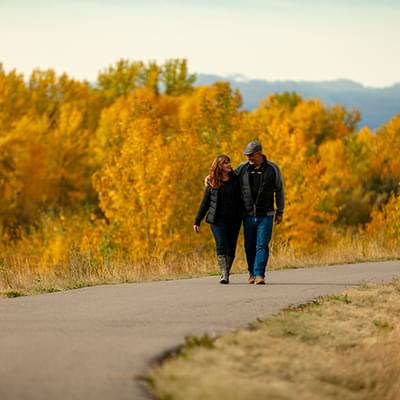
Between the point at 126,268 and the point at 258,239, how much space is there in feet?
10.4

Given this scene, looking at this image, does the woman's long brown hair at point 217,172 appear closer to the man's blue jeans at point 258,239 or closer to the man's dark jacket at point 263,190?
the man's dark jacket at point 263,190

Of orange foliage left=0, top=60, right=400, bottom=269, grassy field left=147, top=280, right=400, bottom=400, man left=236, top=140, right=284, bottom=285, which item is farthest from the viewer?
orange foliage left=0, top=60, right=400, bottom=269

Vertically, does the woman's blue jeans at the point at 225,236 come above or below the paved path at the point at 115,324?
above

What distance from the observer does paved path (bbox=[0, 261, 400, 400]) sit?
23.7 feet

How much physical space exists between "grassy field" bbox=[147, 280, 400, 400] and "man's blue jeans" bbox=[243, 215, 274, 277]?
3512 mm

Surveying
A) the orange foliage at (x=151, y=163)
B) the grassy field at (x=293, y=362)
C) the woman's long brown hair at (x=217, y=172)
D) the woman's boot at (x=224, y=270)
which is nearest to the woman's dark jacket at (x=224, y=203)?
the woman's long brown hair at (x=217, y=172)

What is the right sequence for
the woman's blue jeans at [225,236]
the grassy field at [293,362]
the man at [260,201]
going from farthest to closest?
the woman's blue jeans at [225,236] → the man at [260,201] → the grassy field at [293,362]

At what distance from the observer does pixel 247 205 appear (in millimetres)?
14859

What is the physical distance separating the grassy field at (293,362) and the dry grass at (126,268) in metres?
4.94

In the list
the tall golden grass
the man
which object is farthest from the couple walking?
the tall golden grass

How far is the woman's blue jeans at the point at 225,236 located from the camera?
49.3ft

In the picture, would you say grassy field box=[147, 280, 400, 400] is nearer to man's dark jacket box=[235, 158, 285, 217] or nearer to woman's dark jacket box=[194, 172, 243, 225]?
man's dark jacket box=[235, 158, 285, 217]

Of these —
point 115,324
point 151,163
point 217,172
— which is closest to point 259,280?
point 217,172

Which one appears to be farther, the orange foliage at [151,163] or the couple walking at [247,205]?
the orange foliage at [151,163]
